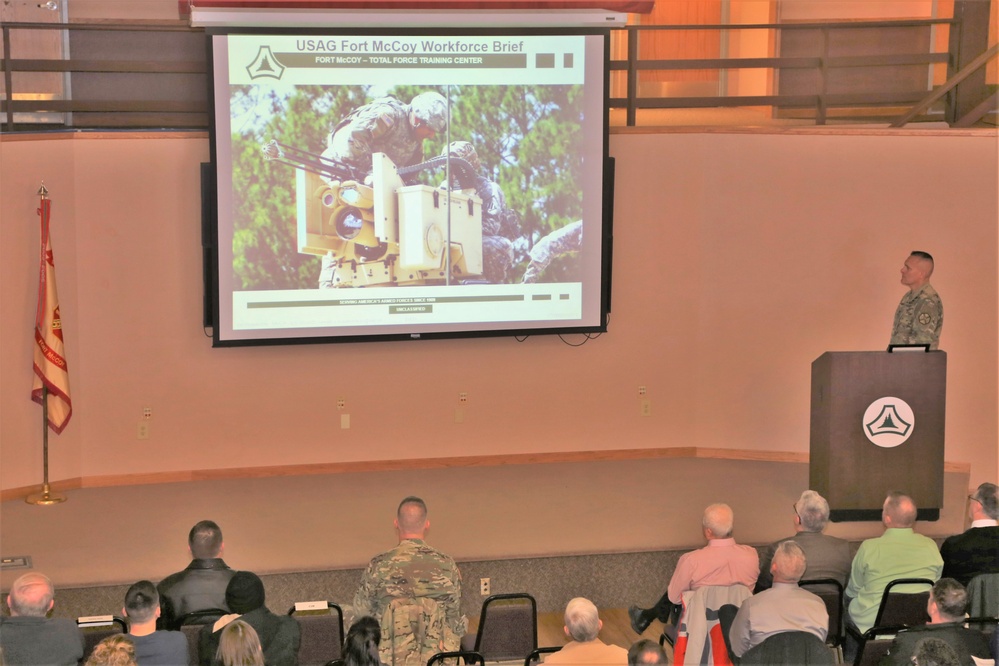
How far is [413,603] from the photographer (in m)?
4.20

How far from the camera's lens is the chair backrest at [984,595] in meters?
4.29

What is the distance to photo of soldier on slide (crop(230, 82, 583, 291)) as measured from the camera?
7109mm

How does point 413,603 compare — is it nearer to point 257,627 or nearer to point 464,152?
point 257,627

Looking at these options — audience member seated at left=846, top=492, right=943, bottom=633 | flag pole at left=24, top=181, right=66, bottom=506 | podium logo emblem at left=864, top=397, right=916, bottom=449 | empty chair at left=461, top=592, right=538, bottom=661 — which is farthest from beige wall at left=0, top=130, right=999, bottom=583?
empty chair at left=461, top=592, right=538, bottom=661

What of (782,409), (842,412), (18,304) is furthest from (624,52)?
(18,304)

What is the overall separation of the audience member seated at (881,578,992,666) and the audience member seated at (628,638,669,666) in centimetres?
97

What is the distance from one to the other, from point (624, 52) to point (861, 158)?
292 cm

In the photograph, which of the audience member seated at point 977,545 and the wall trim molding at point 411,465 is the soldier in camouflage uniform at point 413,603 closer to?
the audience member seated at point 977,545

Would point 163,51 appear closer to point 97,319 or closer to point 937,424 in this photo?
point 97,319

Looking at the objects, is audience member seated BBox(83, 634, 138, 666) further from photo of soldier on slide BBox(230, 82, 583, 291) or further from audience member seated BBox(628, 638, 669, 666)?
photo of soldier on slide BBox(230, 82, 583, 291)

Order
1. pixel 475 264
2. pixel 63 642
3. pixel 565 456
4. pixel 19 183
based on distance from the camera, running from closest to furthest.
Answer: pixel 63 642
pixel 19 183
pixel 475 264
pixel 565 456

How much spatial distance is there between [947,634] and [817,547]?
103cm

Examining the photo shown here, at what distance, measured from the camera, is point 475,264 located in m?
7.46

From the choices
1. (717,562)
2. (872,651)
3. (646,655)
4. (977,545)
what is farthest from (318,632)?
(977,545)
